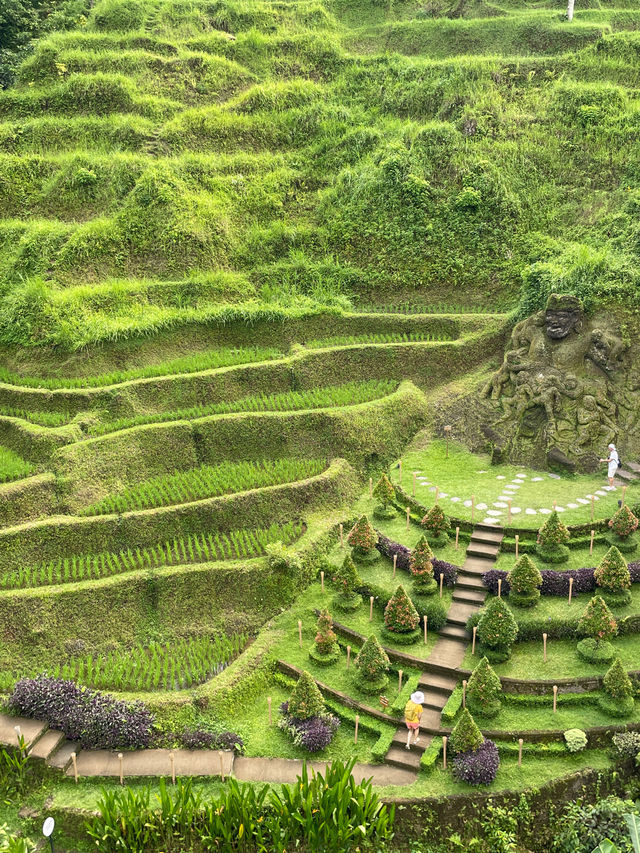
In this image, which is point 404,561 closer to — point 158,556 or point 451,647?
point 451,647

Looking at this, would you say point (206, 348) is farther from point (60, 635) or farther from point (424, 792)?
point (424, 792)

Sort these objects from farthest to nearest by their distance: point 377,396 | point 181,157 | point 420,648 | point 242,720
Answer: point 181,157
point 377,396
point 420,648
point 242,720

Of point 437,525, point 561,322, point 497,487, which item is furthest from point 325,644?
point 561,322

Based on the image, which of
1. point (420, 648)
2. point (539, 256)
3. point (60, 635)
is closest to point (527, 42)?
point (539, 256)

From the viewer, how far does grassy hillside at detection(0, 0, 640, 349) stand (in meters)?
31.1

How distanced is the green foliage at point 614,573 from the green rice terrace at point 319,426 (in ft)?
0.25

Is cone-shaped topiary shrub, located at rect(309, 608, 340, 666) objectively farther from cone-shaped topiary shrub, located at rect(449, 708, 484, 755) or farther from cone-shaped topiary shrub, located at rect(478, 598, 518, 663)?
cone-shaped topiary shrub, located at rect(449, 708, 484, 755)

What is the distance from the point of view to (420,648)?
18.9 m

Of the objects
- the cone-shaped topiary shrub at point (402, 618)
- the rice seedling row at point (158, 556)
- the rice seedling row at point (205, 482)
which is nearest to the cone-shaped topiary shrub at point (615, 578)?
the cone-shaped topiary shrub at point (402, 618)

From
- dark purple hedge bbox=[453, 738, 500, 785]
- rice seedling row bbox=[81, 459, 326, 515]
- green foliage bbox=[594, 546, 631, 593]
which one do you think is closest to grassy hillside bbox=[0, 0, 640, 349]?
rice seedling row bbox=[81, 459, 326, 515]

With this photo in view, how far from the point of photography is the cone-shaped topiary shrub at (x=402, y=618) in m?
18.9

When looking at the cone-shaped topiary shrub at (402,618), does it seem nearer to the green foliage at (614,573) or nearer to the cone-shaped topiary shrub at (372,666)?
the cone-shaped topiary shrub at (372,666)

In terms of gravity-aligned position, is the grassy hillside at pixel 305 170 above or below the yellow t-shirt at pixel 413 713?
above

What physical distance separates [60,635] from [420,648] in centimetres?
876
